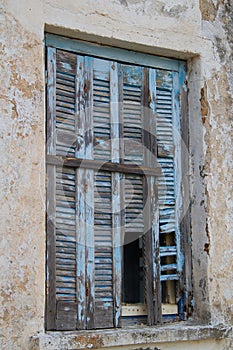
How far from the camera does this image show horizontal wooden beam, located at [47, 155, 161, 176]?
14.6 feet

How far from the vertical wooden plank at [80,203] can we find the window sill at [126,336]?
20 centimetres

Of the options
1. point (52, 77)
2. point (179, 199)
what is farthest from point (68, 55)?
point (179, 199)

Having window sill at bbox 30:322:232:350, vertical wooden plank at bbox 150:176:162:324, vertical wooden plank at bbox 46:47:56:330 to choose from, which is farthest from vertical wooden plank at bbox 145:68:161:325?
vertical wooden plank at bbox 46:47:56:330

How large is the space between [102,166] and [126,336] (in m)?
1.12

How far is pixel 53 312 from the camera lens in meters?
4.27

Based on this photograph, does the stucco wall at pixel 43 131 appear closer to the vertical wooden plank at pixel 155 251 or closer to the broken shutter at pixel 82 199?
the broken shutter at pixel 82 199

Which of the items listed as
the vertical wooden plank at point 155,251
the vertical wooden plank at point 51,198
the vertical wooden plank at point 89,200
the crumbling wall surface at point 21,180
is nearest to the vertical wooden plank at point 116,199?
the vertical wooden plank at point 89,200

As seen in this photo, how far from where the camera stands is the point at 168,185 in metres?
4.93

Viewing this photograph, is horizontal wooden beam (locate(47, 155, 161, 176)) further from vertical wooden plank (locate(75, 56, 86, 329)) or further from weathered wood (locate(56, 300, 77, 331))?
weathered wood (locate(56, 300, 77, 331))

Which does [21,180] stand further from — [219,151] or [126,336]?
[219,151]

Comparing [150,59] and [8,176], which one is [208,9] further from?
[8,176]

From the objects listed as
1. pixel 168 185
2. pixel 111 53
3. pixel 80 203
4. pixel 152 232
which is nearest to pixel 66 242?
pixel 80 203

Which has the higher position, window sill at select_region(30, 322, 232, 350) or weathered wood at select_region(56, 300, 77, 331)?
weathered wood at select_region(56, 300, 77, 331)

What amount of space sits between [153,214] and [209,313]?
786 millimetres
